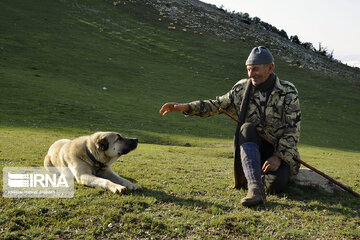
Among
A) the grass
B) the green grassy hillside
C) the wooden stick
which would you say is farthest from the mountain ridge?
the wooden stick

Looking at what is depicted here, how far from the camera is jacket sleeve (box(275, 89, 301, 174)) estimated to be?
268 inches

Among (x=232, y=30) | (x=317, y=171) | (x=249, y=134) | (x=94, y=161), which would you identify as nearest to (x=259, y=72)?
(x=249, y=134)

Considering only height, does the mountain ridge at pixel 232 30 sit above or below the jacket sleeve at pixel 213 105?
above

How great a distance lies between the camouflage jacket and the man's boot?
25.2 inches

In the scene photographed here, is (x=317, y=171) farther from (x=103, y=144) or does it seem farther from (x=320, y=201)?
(x=103, y=144)

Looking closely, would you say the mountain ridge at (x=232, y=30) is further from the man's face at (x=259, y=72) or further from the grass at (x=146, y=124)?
the man's face at (x=259, y=72)

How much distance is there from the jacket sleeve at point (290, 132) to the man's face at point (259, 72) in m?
0.63

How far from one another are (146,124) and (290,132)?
18933 mm

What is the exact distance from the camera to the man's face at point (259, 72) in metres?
6.96

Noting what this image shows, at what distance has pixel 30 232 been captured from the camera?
5.02 metres

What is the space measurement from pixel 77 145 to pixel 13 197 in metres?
1.97

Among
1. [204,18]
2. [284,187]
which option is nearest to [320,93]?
[204,18]

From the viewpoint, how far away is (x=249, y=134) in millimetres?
6746

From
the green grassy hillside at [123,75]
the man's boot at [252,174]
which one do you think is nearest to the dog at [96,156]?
the man's boot at [252,174]
